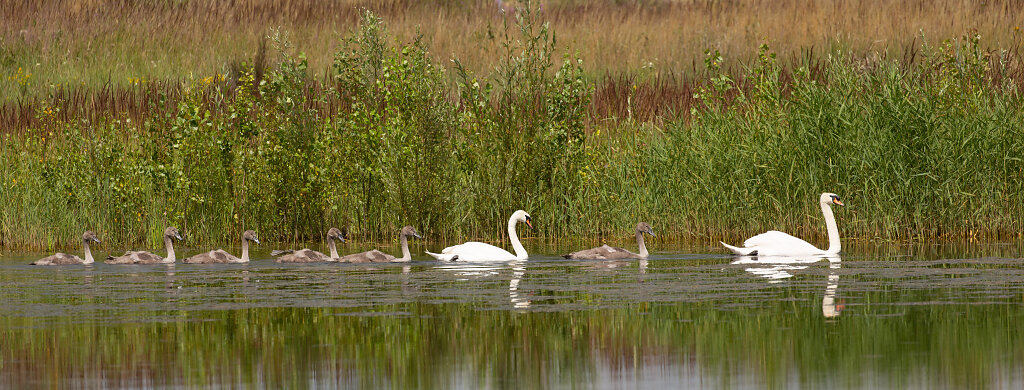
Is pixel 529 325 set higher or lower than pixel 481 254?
lower

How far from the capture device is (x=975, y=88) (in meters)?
18.0

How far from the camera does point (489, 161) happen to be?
60.4 ft

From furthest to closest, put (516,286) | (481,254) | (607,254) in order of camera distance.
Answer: (607,254), (481,254), (516,286)

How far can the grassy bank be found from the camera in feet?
55.4

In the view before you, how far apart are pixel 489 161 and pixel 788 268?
552 centimetres

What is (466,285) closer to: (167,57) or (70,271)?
(70,271)

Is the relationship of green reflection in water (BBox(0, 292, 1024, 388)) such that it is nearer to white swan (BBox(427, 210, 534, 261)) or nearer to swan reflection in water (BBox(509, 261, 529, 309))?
swan reflection in water (BBox(509, 261, 529, 309))

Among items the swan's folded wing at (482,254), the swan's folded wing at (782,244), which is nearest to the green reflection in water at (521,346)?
the swan's folded wing at (482,254)

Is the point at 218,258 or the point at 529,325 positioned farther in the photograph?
→ the point at 218,258

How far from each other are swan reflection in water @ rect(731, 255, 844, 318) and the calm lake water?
64mm

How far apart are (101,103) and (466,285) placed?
13.1 metres

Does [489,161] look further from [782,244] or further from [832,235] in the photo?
[832,235]

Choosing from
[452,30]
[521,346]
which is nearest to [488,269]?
[521,346]

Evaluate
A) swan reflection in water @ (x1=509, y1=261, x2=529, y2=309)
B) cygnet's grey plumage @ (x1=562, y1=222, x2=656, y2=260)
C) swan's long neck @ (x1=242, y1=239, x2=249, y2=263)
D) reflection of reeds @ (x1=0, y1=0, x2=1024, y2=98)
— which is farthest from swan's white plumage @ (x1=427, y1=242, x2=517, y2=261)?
reflection of reeds @ (x1=0, y1=0, x2=1024, y2=98)
